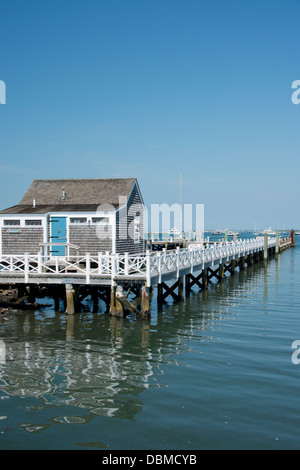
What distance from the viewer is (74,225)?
73.9 ft

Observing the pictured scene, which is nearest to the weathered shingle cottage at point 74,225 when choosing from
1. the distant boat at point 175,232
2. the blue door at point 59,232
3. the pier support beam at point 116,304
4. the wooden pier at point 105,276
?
the blue door at point 59,232

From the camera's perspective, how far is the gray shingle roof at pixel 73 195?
23.2m

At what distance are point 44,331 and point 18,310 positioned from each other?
469 centimetres

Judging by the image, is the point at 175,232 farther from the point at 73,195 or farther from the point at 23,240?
the point at 23,240

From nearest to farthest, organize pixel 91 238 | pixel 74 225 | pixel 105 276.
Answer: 1. pixel 105 276
2. pixel 91 238
3. pixel 74 225

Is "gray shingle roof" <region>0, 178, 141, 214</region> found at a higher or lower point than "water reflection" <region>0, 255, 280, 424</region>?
higher

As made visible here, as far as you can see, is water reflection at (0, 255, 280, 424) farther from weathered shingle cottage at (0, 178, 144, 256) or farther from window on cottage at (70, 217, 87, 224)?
window on cottage at (70, 217, 87, 224)

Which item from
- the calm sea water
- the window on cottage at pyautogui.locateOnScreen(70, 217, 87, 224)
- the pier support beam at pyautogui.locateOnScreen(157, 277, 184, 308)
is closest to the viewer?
the calm sea water

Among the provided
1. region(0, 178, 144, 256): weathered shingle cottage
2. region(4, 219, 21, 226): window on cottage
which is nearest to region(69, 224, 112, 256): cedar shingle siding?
region(0, 178, 144, 256): weathered shingle cottage

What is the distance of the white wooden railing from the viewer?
59.8 ft

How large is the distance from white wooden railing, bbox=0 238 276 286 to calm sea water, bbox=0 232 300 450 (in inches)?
76.2

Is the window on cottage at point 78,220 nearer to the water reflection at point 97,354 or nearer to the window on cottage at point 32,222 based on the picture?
the window on cottage at point 32,222

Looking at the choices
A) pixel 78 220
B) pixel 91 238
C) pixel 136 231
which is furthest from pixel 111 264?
pixel 136 231

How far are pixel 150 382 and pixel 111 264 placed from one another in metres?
7.69
